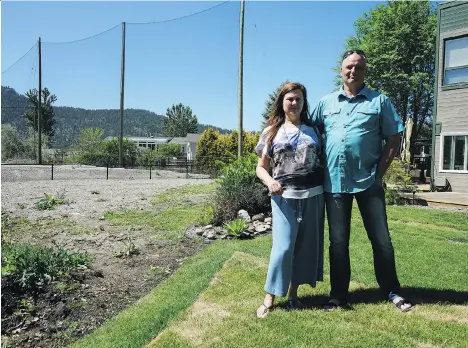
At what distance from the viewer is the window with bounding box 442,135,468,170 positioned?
12.6 meters

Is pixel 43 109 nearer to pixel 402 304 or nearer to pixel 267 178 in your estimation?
pixel 267 178

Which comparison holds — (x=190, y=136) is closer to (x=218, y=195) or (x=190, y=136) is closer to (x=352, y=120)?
(x=218, y=195)

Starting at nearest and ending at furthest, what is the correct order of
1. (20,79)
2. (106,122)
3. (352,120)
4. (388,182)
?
(352,120) → (388,182) → (20,79) → (106,122)

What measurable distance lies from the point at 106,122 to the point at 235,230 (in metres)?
39.7

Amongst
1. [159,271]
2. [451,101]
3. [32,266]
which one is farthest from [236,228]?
[451,101]

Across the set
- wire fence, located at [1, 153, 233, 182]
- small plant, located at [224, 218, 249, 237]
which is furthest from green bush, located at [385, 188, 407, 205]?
wire fence, located at [1, 153, 233, 182]

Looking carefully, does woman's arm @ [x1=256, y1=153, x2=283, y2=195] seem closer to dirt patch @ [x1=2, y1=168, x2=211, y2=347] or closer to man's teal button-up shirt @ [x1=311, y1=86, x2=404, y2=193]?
man's teal button-up shirt @ [x1=311, y1=86, x2=404, y2=193]

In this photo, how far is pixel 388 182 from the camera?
1034 cm

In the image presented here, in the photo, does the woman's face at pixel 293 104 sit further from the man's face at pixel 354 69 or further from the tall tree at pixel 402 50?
the tall tree at pixel 402 50

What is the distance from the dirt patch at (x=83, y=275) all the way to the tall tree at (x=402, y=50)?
2306 centimetres

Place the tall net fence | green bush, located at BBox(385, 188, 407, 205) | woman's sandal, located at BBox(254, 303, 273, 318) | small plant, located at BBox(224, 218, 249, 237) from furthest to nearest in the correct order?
1. the tall net fence
2. green bush, located at BBox(385, 188, 407, 205)
3. small plant, located at BBox(224, 218, 249, 237)
4. woman's sandal, located at BBox(254, 303, 273, 318)

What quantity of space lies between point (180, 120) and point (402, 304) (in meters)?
89.0

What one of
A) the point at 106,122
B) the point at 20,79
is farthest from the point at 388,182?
the point at 106,122

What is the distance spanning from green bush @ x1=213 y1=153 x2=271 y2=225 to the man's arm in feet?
14.7
